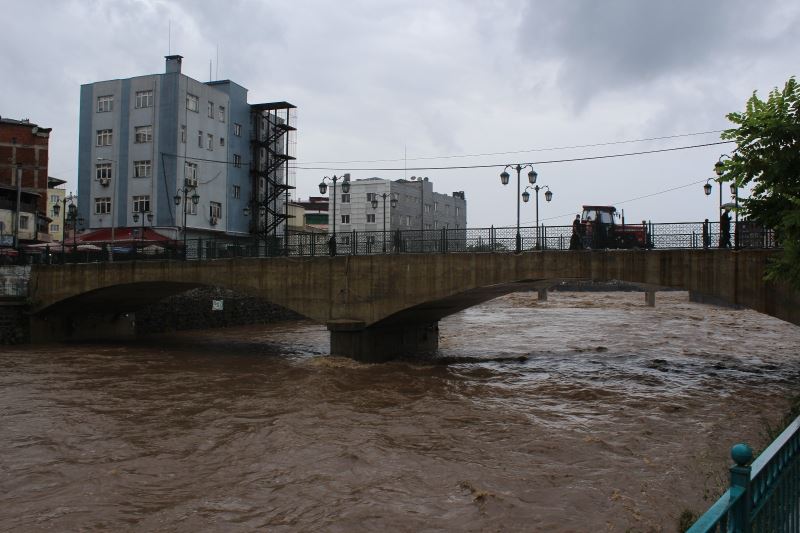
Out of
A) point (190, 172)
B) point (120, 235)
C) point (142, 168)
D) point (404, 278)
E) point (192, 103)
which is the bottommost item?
point (404, 278)

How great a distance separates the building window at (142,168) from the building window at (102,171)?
2.20 m

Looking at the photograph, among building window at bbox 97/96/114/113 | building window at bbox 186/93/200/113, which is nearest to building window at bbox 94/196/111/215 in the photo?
building window at bbox 97/96/114/113

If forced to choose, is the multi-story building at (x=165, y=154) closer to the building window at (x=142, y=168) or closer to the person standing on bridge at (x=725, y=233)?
the building window at (x=142, y=168)

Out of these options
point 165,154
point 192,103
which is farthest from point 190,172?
point 192,103

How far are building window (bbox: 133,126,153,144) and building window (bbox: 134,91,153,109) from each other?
5.31 ft

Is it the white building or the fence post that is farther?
the white building

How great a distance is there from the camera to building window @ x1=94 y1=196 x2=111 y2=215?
48969 mm

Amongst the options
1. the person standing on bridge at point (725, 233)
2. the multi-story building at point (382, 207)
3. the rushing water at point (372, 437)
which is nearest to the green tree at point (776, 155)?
the rushing water at point (372, 437)

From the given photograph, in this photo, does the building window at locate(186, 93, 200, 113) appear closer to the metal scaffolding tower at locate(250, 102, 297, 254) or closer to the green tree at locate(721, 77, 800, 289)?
the metal scaffolding tower at locate(250, 102, 297, 254)

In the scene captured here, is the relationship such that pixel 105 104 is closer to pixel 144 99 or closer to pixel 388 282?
pixel 144 99

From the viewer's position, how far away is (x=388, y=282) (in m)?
25.1

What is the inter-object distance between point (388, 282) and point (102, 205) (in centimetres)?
3277

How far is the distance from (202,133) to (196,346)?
2256 centimetres

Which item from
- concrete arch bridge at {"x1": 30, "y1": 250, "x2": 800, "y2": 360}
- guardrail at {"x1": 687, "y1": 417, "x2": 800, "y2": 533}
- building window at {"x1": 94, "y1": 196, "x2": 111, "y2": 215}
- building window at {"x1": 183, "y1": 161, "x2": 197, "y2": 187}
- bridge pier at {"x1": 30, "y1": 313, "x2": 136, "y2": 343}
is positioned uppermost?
building window at {"x1": 183, "y1": 161, "x2": 197, "y2": 187}
